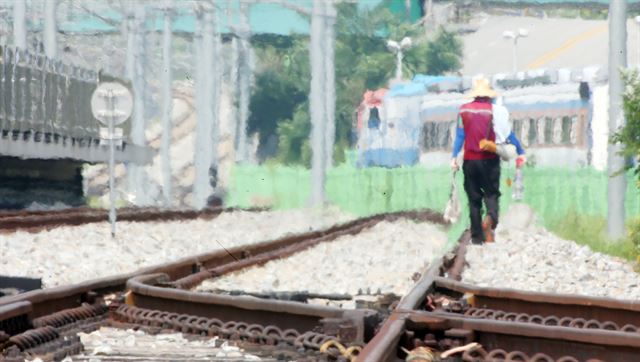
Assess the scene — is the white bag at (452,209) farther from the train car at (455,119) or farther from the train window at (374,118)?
the train window at (374,118)

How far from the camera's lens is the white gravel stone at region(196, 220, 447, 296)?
11.2m

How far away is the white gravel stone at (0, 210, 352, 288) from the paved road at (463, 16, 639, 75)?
48.1 m

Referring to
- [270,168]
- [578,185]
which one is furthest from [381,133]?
[578,185]

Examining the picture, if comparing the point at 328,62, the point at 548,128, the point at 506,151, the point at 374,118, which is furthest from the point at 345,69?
the point at 506,151

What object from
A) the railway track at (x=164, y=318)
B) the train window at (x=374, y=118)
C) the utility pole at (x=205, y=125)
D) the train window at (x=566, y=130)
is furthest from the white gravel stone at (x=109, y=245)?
the train window at (x=374, y=118)

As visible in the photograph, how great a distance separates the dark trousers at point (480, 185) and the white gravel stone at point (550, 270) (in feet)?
1.18

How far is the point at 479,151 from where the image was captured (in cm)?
1574

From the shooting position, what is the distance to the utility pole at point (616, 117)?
20.7m

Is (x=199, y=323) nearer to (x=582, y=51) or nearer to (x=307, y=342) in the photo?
(x=307, y=342)

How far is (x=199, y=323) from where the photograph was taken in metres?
6.68

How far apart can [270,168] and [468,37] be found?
36655mm

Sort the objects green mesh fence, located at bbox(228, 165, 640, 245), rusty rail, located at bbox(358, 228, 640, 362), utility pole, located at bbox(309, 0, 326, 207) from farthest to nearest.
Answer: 1. utility pole, located at bbox(309, 0, 326, 207)
2. green mesh fence, located at bbox(228, 165, 640, 245)
3. rusty rail, located at bbox(358, 228, 640, 362)

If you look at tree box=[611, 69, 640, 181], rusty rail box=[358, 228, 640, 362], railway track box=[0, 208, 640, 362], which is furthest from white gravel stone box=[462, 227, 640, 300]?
rusty rail box=[358, 228, 640, 362]

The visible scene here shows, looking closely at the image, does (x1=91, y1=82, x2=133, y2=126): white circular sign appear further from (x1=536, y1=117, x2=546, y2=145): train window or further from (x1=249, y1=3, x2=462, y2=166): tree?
(x1=249, y1=3, x2=462, y2=166): tree
